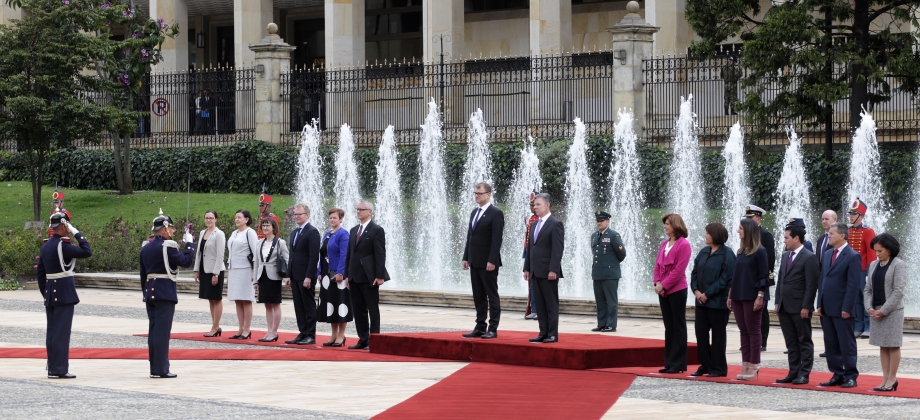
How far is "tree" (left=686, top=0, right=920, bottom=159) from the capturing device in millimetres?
24984

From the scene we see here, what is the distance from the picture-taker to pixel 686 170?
2767 cm

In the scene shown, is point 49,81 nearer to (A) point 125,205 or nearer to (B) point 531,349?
(A) point 125,205

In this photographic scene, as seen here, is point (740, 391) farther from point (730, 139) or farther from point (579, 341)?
point (730, 139)

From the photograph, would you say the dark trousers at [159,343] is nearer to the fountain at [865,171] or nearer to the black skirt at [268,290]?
the black skirt at [268,290]

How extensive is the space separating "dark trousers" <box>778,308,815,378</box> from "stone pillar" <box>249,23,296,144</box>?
76.8 feet

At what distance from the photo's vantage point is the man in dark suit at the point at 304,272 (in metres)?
14.6

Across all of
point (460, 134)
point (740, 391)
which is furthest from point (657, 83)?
point (740, 391)

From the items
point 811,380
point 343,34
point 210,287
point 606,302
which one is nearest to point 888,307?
point 811,380

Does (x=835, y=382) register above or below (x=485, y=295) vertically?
below

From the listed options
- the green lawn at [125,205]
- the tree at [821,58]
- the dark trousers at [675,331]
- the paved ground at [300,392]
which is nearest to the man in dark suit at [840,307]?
the paved ground at [300,392]

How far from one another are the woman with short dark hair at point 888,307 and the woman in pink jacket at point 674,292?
167 cm

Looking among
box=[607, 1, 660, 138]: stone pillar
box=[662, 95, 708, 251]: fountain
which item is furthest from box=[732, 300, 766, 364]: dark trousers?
box=[607, 1, 660, 138]: stone pillar

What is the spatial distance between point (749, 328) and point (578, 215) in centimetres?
1472

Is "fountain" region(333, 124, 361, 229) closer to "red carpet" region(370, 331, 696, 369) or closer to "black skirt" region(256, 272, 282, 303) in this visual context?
"black skirt" region(256, 272, 282, 303)
